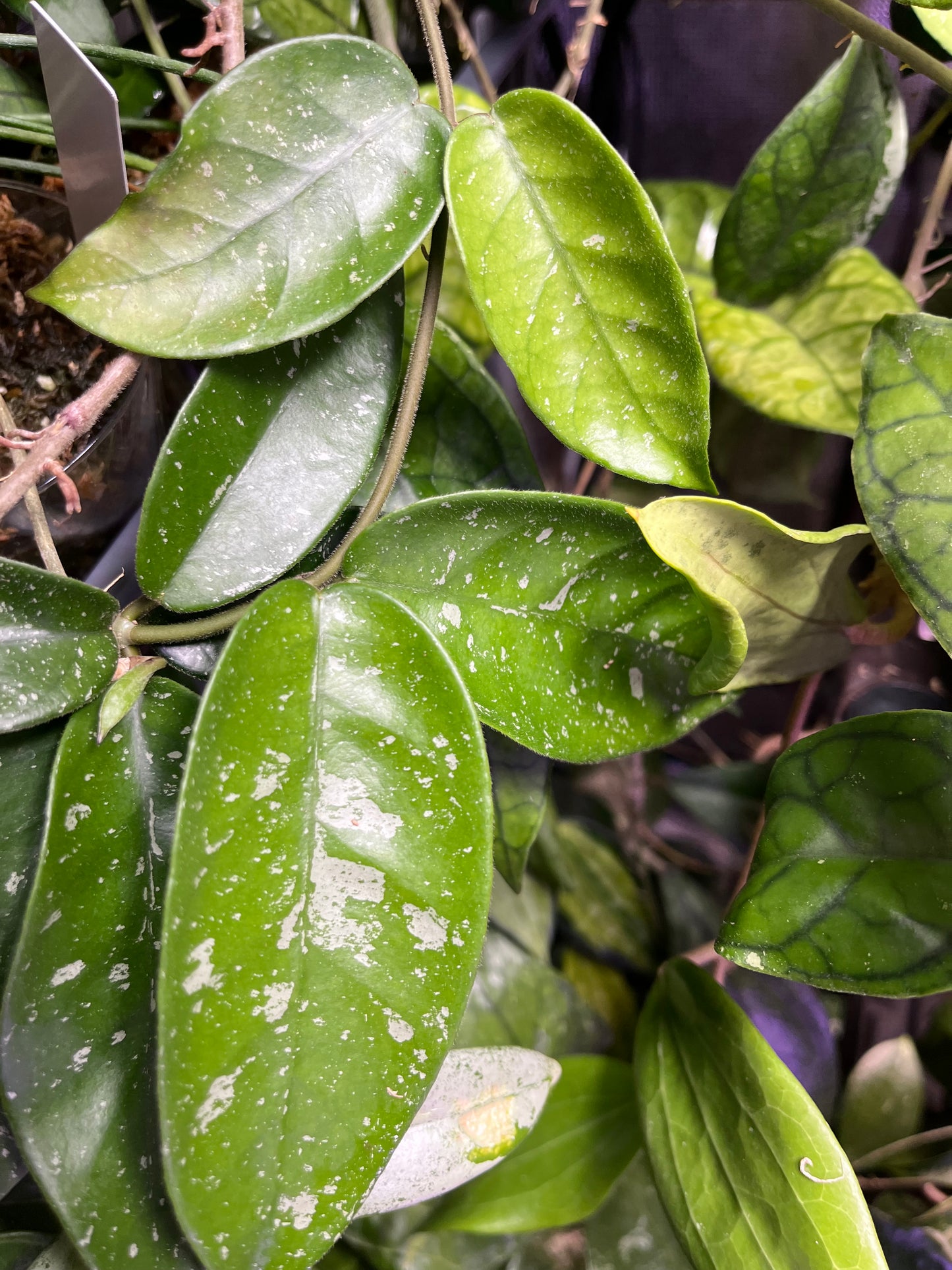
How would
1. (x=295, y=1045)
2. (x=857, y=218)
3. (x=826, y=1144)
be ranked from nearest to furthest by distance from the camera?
(x=295, y=1045), (x=826, y=1144), (x=857, y=218)

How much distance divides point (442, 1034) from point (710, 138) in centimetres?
84

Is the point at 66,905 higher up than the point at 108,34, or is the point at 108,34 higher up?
the point at 108,34

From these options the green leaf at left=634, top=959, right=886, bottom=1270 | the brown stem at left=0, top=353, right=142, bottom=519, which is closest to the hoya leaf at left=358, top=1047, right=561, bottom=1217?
the green leaf at left=634, top=959, right=886, bottom=1270

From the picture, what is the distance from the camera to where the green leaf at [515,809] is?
0.58 meters

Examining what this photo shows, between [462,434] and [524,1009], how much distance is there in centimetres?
48

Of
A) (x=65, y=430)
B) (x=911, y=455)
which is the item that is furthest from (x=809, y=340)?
(x=65, y=430)

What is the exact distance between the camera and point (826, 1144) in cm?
46

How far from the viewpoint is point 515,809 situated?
1.91ft

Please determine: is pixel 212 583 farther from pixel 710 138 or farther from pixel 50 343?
pixel 710 138

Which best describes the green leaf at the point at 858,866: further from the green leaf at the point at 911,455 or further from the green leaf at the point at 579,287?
the green leaf at the point at 579,287

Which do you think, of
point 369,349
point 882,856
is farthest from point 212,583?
point 882,856

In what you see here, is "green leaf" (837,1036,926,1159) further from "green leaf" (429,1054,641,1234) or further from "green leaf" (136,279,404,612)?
"green leaf" (136,279,404,612)

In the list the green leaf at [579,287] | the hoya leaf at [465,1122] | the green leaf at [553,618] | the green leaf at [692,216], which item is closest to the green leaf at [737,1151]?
the hoya leaf at [465,1122]

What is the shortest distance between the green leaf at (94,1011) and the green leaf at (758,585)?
271mm
